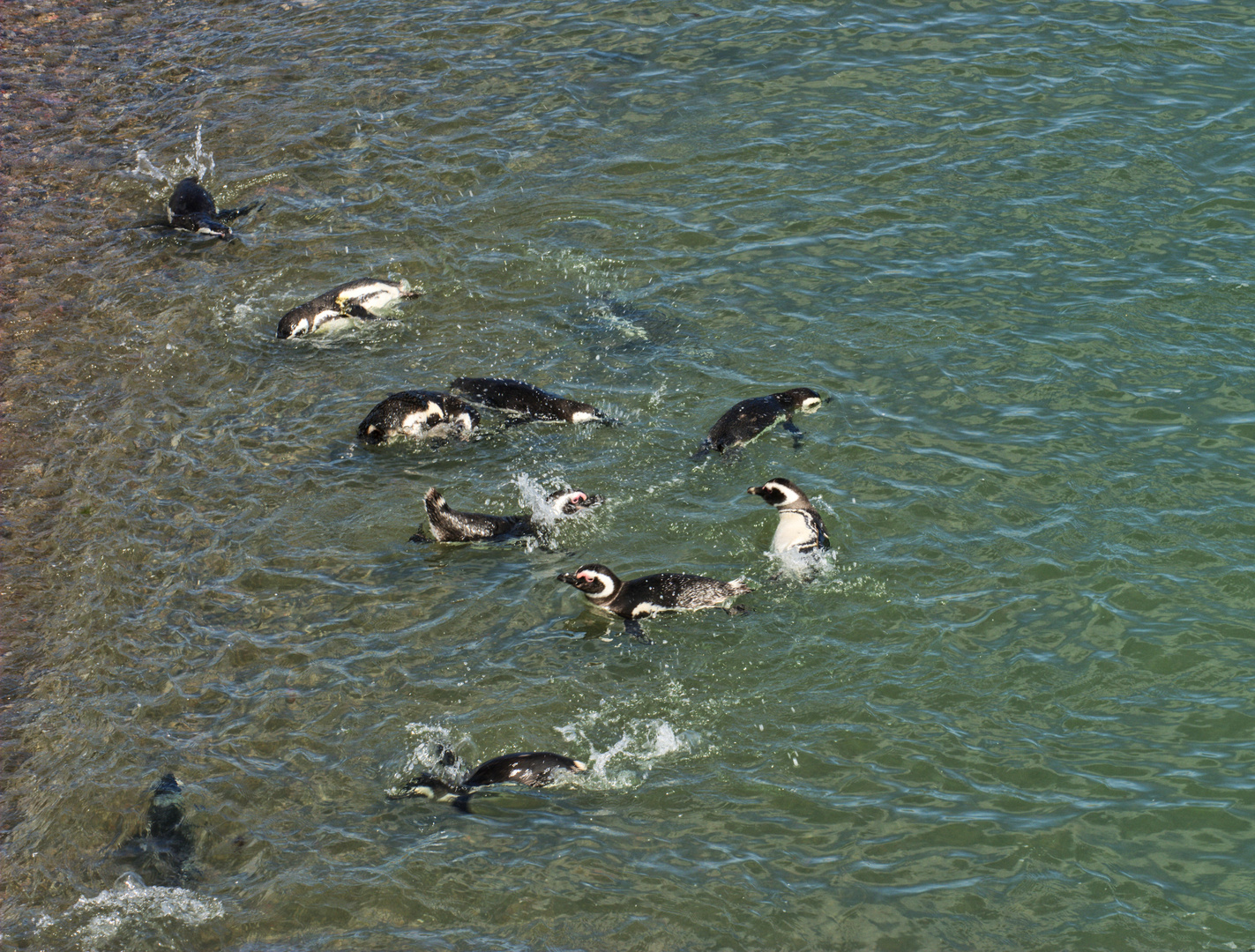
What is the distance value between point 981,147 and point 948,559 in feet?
24.8

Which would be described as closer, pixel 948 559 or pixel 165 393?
pixel 948 559

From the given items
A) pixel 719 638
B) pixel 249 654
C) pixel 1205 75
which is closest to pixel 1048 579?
pixel 719 638

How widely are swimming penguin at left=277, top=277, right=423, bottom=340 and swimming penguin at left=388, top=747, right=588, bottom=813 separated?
21.8 ft

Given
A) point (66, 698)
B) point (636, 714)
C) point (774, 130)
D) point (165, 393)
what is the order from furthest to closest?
point (774, 130)
point (165, 393)
point (66, 698)
point (636, 714)

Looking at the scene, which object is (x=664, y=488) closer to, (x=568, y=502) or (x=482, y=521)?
(x=568, y=502)

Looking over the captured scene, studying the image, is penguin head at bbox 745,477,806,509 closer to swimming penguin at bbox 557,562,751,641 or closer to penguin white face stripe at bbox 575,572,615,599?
swimming penguin at bbox 557,562,751,641

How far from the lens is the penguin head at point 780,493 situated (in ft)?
32.8

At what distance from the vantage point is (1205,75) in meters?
16.0

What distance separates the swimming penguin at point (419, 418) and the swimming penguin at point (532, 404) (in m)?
0.31

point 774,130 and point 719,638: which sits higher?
point 774,130

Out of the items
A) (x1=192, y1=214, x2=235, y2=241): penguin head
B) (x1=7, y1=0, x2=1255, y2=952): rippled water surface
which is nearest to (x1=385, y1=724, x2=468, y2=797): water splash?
(x1=7, y1=0, x2=1255, y2=952): rippled water surface

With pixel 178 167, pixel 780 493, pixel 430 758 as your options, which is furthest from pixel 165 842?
pixel 178 167

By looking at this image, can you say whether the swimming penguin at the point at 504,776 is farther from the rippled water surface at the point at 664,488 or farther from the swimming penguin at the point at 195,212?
the swimming penguin at the point at 195,212

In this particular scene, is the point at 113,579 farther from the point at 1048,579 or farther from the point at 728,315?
the point at 1048,579
